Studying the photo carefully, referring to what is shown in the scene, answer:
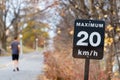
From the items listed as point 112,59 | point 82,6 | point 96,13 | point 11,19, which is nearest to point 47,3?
point 82,6

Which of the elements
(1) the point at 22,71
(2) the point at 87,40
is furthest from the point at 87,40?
(1) the point at 22,71

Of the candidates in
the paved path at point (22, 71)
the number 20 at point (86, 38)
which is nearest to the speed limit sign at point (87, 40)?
the number 20 at point (86, 38)

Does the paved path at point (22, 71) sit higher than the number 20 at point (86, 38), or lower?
lower

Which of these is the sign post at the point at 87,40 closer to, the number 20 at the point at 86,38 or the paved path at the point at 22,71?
the number 20 at the point at 86,38

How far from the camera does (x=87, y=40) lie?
897cm

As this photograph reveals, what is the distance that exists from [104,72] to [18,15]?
5785cm

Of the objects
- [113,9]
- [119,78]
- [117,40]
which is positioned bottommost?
[119,78]

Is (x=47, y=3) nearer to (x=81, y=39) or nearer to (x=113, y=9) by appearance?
(x=113, y=9)

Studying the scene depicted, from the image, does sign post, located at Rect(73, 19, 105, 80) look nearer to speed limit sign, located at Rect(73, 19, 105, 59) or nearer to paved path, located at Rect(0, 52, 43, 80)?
speed limit sign, located at Rect(73, 19, 105, 59)

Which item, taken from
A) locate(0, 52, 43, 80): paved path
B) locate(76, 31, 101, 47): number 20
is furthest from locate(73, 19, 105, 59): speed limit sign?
locate(0, 52, 43, 80): paved path

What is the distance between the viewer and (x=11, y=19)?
232 feet

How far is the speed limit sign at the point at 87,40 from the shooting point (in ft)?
29.5

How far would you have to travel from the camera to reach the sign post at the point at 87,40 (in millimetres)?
8984

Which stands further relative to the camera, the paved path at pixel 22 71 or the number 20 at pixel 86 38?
the paved path at pixel 22 71
